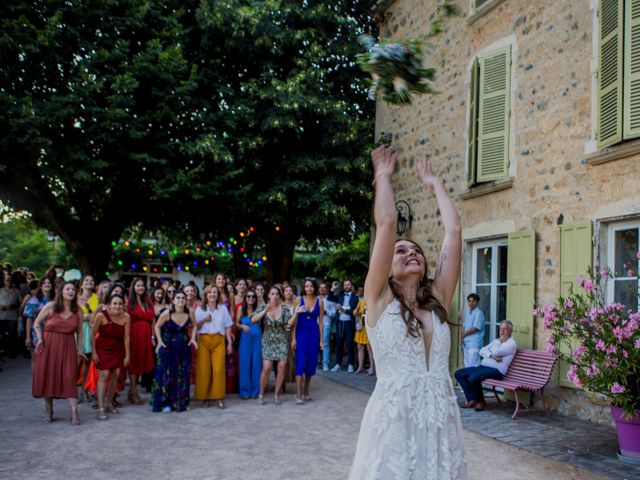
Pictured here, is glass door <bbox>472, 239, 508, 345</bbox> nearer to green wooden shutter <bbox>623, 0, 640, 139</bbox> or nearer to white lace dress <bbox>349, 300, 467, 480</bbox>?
green wooden shutter <bbox>623, 0, 640, 139</bbox>

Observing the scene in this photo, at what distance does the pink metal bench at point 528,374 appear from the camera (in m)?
9.08

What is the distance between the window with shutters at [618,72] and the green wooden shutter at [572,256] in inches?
45.1

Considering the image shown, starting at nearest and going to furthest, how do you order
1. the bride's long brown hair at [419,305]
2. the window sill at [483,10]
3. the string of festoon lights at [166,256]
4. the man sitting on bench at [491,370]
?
the bride's long brown hair at [419,305] → the man sitting on bench at [491,370] → the window sill at [483,10] → the string of festoon lights at [166,256]

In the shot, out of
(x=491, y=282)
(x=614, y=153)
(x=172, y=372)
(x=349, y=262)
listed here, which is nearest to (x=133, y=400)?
(x=172, y=372)

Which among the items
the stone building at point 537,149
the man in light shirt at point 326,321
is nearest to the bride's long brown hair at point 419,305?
the stone building at point 537,149

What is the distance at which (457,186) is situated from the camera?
12227 mm

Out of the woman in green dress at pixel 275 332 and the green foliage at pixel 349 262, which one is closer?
the woman in green dress at pixel 275 332

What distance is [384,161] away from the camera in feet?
9.16

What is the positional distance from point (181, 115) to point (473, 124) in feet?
25.5

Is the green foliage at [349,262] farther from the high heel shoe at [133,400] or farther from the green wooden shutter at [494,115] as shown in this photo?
the high heel shoe at [133,400]

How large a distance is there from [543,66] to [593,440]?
549cm

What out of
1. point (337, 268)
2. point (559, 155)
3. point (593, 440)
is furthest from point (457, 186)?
point (337, 268)

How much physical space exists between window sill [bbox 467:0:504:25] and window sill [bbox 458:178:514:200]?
3.01 metres

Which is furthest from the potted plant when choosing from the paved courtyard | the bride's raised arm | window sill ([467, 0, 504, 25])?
window sill ([467, 0, 504, 25])
